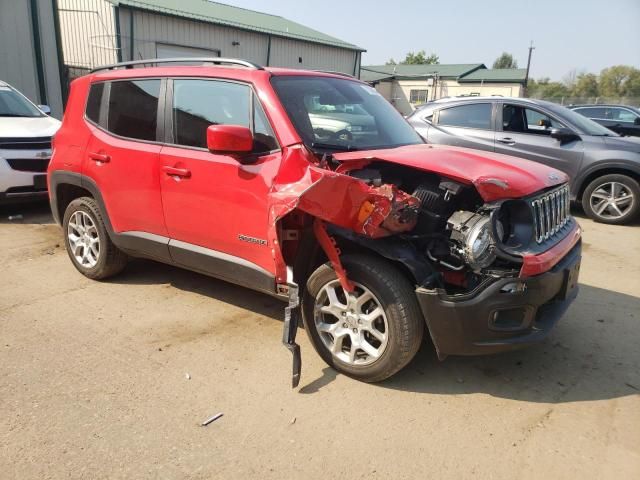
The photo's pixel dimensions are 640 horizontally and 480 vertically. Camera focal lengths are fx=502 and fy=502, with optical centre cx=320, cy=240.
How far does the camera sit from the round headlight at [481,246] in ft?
8.91

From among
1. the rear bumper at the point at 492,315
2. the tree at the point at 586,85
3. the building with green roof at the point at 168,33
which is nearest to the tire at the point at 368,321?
the rear bumper at the point at 492,315

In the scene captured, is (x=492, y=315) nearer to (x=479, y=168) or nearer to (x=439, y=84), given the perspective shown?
(x=479, y=168)

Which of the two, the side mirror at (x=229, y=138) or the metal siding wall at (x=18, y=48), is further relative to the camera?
the metal siding wall at (x=18, y=48)

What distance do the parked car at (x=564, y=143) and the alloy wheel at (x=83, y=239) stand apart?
469 centimetres

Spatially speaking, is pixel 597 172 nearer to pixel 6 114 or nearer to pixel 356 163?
pixel 356 163

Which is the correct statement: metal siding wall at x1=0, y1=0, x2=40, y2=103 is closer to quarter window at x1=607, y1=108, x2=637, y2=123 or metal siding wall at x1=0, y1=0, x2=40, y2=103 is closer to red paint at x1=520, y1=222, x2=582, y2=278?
red paint at x1=520, y1=222, x2=582, y2=278

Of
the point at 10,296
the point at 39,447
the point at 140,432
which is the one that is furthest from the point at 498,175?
the point at 10,296

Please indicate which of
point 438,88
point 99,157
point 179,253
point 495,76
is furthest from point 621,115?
point 495,76

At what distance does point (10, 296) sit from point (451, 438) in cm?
384

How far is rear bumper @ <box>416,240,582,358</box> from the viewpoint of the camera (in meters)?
2.72

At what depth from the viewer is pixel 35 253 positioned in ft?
18.3

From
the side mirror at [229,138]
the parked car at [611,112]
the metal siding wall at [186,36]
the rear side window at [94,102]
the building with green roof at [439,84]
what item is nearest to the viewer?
the side mirror at [229,138]

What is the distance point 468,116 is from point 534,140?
1.12 meters

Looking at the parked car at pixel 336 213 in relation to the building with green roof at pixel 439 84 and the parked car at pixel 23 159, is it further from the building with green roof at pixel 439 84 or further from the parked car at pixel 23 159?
the building with green roof at pixel 439 84
